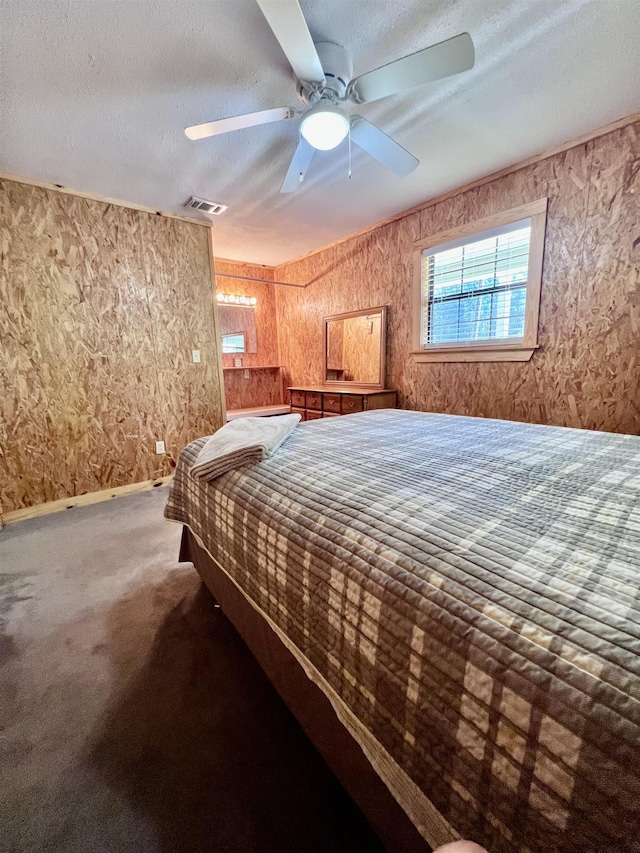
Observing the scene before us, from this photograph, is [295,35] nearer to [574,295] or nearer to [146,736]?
[574,295]

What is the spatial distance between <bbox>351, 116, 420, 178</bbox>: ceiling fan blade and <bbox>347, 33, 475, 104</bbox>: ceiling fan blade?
166 millimetres

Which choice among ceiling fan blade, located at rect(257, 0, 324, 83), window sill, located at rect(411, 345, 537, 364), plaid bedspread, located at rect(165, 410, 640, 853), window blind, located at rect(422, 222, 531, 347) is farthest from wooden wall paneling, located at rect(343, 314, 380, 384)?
plaid bedspread, located at rect(165, 410, 640, 853)

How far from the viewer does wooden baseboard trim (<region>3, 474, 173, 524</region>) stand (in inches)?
105

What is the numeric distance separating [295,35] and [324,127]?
370 mm

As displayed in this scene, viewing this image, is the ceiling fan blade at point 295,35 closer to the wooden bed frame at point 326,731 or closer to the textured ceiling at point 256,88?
the textured ceiling at point 256,88

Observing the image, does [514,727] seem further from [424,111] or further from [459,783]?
[424,111]

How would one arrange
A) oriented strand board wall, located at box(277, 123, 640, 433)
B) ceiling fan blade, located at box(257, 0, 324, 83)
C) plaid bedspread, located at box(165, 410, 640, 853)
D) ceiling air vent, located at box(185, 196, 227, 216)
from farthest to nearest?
1. ceiling air vent, located at box(185, 196, 227, 216)
2. oriented strand board wall, located at box(277, 123, 640, 433)
3. ceiling fan blade, located at box(257, 0, 324, 83)
4. plaid bedspread, located at box(165, 410, 640, 853)

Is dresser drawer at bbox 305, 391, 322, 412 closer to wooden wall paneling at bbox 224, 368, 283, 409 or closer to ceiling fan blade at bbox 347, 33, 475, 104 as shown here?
wooden wall paneling at bbox 224, 368, 283, 409

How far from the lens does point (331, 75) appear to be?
1622 mm

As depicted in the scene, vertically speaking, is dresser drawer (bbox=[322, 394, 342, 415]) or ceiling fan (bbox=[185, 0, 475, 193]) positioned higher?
ceiling fan (bbox=[185, 0, 475, 193])

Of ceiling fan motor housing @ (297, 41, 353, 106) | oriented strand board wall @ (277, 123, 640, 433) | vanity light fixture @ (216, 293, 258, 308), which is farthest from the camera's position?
vanity light fixture @ (216, 293, 258, 308)

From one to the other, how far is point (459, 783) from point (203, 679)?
1101 millimetres

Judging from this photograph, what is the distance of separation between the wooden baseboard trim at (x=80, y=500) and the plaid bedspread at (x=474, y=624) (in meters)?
2.48

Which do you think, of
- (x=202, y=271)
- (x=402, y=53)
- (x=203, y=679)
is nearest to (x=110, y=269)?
(x=202, y=271)
